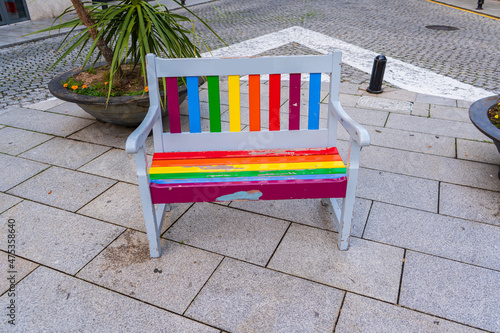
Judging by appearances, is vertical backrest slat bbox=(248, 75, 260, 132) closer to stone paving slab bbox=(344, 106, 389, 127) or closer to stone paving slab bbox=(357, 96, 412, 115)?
stone paving slab bbox=(344, 106, 389, 127)

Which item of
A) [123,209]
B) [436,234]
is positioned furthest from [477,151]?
[123,209]

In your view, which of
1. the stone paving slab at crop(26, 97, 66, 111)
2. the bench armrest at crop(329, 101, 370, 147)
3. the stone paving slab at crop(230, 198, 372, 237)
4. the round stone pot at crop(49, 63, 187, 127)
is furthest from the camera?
the stone paving slab at crop(26, 97, 66, 111)

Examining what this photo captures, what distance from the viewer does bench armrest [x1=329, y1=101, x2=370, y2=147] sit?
227cm

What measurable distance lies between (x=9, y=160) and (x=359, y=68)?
5462 millimetres

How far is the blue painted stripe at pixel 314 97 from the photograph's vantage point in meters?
2.76

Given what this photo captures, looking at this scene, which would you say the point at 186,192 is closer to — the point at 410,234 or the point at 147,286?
the point at 147,286

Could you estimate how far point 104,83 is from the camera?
4.42 meters

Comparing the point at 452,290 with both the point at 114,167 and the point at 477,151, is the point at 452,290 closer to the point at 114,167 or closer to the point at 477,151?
the point at 477,151

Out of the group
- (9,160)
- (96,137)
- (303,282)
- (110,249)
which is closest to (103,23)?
(96,137)

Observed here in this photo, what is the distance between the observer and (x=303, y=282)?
2.48 metres

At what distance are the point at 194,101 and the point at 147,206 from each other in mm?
821

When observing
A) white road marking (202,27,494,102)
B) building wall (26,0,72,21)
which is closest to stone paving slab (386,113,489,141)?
white road marking (202,27,494,102)

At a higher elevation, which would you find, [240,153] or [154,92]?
[154,92]

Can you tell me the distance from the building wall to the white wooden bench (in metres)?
11.1
